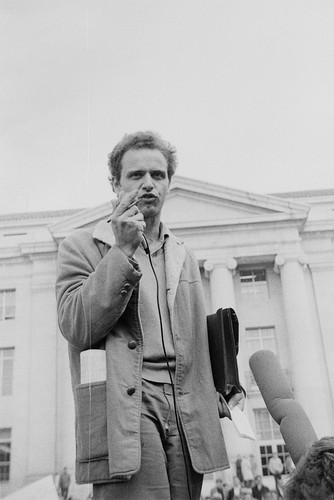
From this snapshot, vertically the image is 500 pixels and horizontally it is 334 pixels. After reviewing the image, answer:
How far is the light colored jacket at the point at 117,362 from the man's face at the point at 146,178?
7cm

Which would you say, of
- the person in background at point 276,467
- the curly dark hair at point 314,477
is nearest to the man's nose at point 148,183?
the curly dark hair at point 314,477

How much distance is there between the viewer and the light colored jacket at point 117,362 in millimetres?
629

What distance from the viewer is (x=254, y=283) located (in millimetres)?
7789

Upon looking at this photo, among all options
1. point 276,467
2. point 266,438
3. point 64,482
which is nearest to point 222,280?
point 266,438

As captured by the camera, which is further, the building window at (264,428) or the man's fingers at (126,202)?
the building window at (264,428)

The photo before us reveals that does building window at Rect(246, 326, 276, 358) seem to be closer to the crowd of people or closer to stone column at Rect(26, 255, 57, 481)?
the crowd of people

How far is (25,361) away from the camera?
5930 millimetres

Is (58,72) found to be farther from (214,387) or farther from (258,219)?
(258,219)

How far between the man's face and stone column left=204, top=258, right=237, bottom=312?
637 cm

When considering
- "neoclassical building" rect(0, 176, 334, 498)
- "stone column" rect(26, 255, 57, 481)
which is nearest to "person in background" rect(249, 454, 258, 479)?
"neoclassical building" rect(0, 176, 334, 498)

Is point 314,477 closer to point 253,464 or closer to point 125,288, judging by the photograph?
point 125,288

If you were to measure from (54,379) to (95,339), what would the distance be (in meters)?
5.50

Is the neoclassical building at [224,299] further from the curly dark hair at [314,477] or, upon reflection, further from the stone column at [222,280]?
the curly dark hair at [314,477]

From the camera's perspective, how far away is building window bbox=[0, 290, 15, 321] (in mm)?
5711
